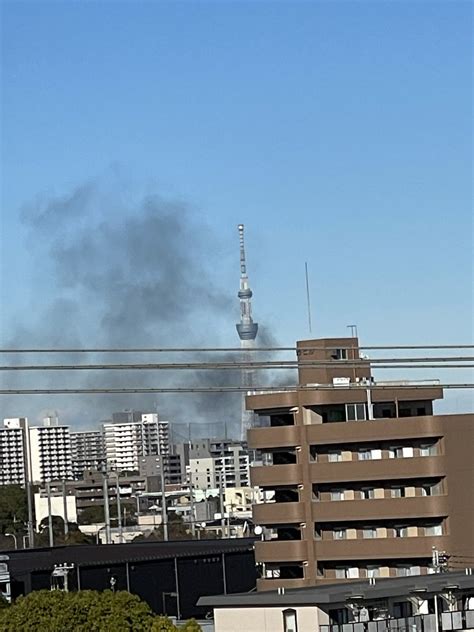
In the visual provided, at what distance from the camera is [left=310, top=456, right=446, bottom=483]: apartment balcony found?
105 ft

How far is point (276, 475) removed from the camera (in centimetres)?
3438

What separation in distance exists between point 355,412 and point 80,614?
11740mm

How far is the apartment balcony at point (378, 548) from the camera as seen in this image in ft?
104

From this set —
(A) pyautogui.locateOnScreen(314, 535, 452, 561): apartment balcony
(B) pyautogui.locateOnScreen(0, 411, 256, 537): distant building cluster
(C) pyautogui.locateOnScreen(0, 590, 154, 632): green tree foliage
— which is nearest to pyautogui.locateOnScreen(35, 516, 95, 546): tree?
(B) pyautogui.locateOnScreen(0, 411, 256, 537): distant building cluster

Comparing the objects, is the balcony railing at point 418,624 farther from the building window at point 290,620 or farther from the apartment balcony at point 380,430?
the apartment balcony at point 380,430

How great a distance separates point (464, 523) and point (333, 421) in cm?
421

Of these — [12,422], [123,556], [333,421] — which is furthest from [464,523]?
[12,422]

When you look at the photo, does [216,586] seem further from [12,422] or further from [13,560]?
[12,422]

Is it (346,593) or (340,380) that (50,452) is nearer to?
(340,380)

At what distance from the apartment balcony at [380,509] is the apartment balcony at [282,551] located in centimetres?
73

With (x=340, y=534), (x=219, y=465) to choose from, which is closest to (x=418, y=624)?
(x=340, y=534)

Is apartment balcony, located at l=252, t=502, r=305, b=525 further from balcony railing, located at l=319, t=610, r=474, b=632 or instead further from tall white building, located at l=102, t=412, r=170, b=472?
tall white building, located at l=102, t=412, r=170, b=472

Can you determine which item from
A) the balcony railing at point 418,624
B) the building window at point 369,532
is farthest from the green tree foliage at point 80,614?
the building window at point 369,532

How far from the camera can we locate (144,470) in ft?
481
